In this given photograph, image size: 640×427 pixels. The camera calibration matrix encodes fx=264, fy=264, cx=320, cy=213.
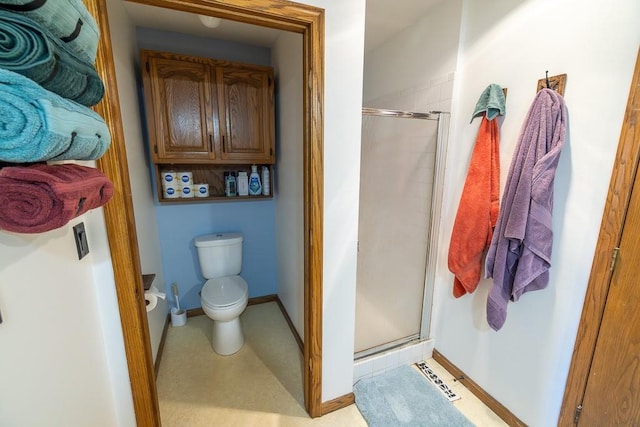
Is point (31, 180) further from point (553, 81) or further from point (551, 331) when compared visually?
point (551, 331)

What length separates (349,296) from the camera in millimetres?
1429

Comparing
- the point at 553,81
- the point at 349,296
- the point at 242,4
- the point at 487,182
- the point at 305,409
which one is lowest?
the point at 305,409

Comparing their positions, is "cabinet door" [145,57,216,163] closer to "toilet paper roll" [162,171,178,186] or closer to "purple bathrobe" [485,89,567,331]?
"toilet paper roll" [162,171,178,186]

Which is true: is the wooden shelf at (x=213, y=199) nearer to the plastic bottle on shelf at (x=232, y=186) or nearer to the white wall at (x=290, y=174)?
the plastic bottle on shelf at (x=232, y=186)

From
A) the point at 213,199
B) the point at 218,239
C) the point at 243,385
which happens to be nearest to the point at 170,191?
the point at 213,199

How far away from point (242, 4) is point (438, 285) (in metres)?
1.91

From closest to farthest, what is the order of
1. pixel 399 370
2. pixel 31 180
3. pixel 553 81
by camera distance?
pixel 31 180 < pixel 553 81 < pixel 399 370

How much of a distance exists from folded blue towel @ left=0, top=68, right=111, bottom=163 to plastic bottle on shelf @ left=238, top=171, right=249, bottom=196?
1786mm

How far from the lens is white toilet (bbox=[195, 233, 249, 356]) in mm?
1873

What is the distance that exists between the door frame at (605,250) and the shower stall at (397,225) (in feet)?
2.60

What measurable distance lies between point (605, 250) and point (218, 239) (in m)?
2.29

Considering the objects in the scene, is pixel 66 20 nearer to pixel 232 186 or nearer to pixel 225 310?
pixel 225 310

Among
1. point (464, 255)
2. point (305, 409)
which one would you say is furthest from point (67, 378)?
point (464, 255)

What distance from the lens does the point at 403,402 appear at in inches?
61.1
